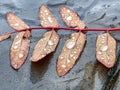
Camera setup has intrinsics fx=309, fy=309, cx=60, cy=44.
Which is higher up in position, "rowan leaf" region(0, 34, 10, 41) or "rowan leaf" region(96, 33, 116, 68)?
"rowan leaf" region(0, 34, 10, 41)

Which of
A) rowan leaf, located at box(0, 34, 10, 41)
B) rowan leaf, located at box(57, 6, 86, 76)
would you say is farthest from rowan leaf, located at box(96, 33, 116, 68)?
rowan leaf, located at box(0, 34, 10, 41)

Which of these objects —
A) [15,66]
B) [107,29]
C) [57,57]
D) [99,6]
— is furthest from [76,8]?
[15,66]

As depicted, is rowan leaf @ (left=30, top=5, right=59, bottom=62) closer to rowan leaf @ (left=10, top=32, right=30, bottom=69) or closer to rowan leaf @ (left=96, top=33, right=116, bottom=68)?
rowan leaf @ (left=10, top=32, right=30, bottom=69)

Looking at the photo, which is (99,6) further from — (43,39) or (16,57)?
(16,57)

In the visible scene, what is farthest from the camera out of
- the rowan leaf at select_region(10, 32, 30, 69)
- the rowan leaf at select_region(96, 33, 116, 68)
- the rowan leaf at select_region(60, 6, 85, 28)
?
the rowan leaf at select_region(60, 6, 85, 28)

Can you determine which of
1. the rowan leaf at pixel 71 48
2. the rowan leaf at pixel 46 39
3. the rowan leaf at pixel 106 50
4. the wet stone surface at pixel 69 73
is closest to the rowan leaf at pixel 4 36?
the wet stone surface at pixel 69 73

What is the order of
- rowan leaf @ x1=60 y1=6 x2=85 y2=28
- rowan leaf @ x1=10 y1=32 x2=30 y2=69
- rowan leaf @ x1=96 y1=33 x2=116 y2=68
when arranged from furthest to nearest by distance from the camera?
rowan leaf @ x1=60 y1=6 x2=85 y2=28 → rowan leaf @ x1=10 y1=32 x2=30 y2=69 → rowan leaf @ x1=96 y1=33 x2=116 y2=68

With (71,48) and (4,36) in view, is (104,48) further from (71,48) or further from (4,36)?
(4,36)

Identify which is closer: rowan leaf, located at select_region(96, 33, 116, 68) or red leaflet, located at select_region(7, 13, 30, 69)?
rowan leaf, located at select_region(96, 33, 116, 68)
